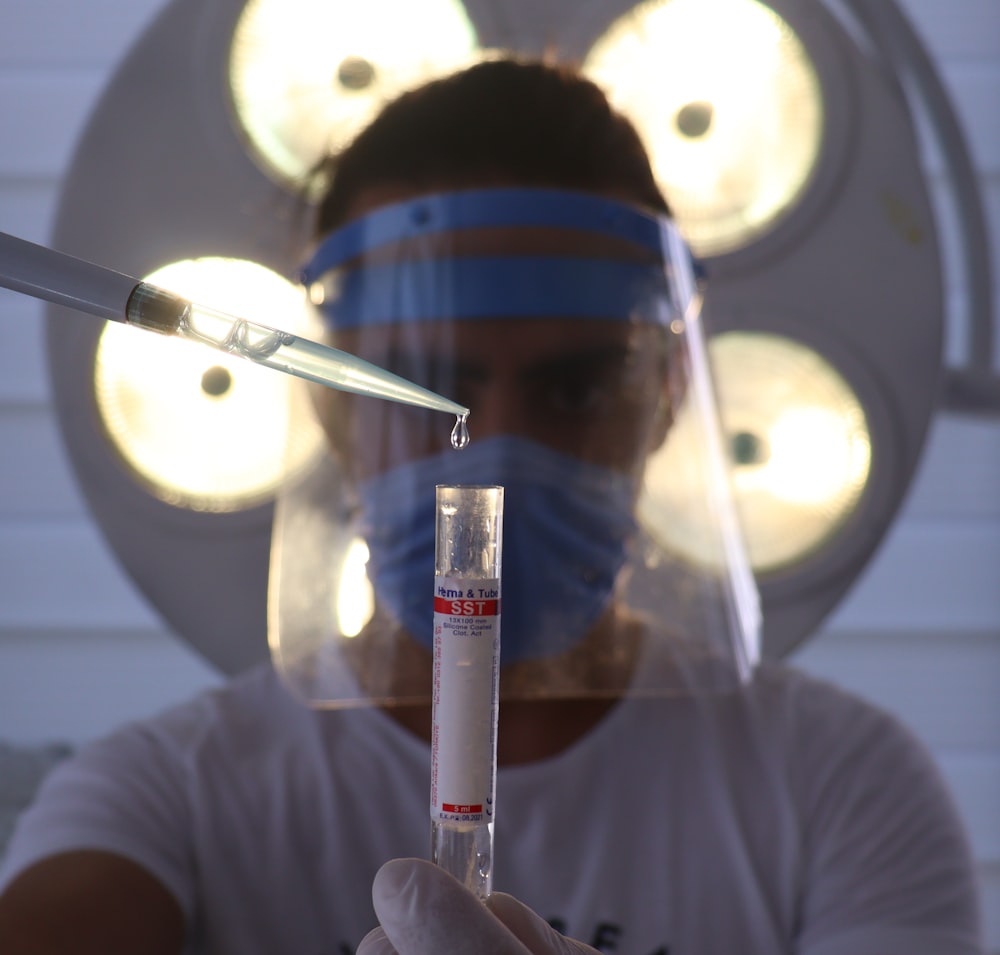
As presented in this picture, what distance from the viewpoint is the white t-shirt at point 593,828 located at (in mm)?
806

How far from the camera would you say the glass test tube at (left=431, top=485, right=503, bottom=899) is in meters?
0.50

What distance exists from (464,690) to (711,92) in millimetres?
722

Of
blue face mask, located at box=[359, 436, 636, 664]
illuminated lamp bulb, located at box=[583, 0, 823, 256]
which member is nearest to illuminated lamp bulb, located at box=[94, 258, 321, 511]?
blue face mask, located at box=[359, 436, 636, 664]

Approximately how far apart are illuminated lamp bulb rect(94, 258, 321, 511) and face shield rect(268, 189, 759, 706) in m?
0.17

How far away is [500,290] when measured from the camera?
756 millimetres

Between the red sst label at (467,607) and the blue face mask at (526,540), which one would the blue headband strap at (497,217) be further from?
the red sst label at (467,607)

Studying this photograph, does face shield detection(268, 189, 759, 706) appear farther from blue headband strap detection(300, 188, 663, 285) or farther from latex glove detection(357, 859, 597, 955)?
latex glove detection(357, 859, 597, 955)

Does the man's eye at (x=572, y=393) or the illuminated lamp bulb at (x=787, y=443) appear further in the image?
the illuminated lamp bulb at (x=787, y=443)

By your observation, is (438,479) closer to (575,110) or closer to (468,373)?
(468,373)

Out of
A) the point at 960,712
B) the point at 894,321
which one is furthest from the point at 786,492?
the point at 960,712

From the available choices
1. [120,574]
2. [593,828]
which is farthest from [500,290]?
[120,574]

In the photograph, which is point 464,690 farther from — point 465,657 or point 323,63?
point 323,63

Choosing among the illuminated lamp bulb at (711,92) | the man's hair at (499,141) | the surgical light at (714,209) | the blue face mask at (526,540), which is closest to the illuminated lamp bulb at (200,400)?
the surgical light at (714,209)

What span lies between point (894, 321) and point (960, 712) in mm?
1107
